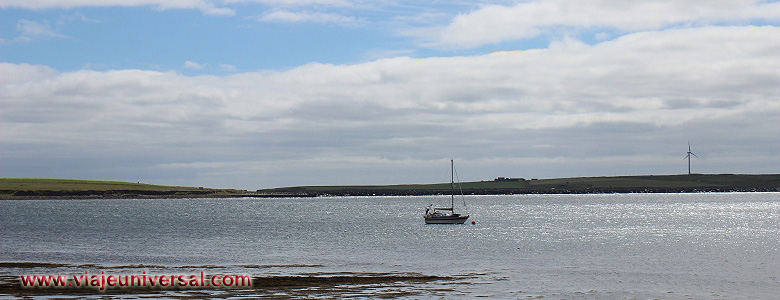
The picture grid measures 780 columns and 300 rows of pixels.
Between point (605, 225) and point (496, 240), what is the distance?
38.0 metres

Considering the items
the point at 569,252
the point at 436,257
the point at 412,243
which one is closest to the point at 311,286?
the point at 436,257

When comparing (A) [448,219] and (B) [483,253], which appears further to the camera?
(A) [448,219]

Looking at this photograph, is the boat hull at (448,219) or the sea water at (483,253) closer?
the sea water at (483,253)

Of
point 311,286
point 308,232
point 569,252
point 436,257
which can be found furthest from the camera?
point 308,232

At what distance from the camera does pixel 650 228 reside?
10906 centimetres

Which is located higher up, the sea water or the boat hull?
the boat hull

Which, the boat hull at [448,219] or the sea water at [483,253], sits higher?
the boat hull at [448,219]

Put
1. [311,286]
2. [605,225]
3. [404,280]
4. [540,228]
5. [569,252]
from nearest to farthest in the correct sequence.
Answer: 1. [311,286]
2. [404,280]
3. [569,252]
4. [540,228]
5. [605,225]

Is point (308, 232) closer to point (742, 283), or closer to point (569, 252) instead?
point (569, 252)

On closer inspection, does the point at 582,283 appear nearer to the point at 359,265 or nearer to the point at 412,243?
the point at 359,265

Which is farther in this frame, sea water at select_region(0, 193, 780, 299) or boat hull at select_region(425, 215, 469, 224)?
boat hull at select_region(425, 215, 469, 224)

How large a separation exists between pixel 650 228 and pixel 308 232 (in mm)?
45409

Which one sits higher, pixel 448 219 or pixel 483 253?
pixel 448 219

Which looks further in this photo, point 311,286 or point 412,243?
point 412,243
